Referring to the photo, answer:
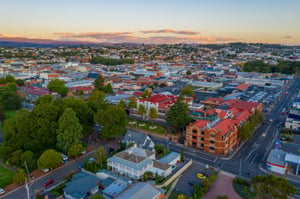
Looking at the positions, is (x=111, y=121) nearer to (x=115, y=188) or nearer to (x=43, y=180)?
(x=43, y=180)

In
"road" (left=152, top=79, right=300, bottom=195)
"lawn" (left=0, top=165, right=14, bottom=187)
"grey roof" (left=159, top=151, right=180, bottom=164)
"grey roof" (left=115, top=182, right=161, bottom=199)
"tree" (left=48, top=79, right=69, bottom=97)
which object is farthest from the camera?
"tree" (left=48, top=79, right=69, bottom=97)

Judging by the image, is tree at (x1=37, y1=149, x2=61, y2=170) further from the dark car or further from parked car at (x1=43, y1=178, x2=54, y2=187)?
the dark car

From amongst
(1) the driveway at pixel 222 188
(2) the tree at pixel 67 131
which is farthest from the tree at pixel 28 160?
(1) the driveway at pixel 222 188

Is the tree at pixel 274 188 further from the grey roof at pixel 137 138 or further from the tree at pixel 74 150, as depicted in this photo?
the tree at pixel 74 150

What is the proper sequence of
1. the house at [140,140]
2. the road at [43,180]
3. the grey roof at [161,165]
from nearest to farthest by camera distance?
1. the road at [43,180]
2. the grey roof at [161,165]
3. the house at [140,140]

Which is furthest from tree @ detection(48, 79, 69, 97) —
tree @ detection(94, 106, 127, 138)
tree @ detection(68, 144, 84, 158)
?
tree @ detection(68, 144, 84, 158)
